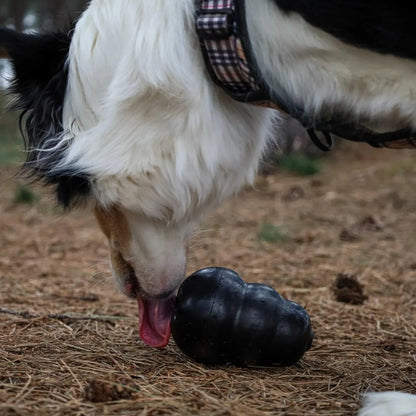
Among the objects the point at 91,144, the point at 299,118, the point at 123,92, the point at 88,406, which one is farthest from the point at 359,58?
the point at 88,406

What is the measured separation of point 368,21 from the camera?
1.77 m

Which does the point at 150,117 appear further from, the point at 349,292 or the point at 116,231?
the point at 349,292

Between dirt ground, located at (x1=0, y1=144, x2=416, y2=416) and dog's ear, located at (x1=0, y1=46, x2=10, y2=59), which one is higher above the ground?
dog's ear, located at (x1=0, y1=46, x2=10, y2=59)

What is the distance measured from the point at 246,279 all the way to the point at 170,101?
222 centimetres

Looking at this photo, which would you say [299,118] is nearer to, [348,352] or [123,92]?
[123,92]

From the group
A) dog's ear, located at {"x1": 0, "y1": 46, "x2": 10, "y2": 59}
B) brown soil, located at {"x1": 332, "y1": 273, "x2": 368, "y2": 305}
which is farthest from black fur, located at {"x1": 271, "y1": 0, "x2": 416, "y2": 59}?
brown soil, located at {"x1": 332, "y1": 273, "x2": 368, "y2": 305}

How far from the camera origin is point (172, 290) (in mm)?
2404

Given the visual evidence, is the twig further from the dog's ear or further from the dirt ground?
the dog's ear

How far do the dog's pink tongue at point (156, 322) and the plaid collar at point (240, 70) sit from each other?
0.84 meters

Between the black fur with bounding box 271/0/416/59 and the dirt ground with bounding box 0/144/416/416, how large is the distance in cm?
95

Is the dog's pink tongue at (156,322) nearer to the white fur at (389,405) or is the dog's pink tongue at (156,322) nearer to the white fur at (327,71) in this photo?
the white fur at (389,405)

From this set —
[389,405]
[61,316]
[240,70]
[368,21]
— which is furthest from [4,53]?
[389,405]

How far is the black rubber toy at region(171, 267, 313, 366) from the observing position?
2.32 m

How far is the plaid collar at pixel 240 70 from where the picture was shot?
1884 millimetres
